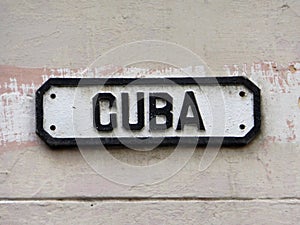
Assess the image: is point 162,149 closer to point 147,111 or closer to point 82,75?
point 147,111

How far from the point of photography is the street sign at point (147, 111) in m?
2.37

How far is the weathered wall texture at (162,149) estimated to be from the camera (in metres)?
2.37

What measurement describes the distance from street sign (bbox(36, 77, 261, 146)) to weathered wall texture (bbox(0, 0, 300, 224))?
0.16 ft

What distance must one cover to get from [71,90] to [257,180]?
0.75 meters

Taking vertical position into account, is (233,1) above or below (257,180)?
above

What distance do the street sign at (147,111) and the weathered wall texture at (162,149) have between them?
0.05 m

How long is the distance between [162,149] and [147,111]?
0.15 meters

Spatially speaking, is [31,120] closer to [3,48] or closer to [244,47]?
[3,48]

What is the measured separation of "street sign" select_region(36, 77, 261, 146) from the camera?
7.77ft

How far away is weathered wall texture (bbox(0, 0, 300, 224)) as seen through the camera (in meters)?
2.37

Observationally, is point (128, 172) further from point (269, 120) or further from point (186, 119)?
point (269, 120)

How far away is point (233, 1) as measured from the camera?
246 cm

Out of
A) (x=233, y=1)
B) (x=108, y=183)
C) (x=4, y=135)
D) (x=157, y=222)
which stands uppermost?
(x=233, y=1)

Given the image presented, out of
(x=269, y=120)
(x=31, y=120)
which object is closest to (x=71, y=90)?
(x=31, y=120)
